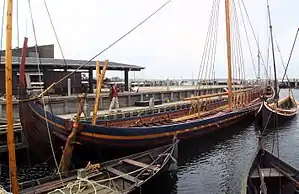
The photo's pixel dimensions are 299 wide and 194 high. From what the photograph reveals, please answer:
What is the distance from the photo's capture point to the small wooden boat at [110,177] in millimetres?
9258

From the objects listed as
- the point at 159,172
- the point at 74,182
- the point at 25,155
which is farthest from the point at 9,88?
the point at 25,155

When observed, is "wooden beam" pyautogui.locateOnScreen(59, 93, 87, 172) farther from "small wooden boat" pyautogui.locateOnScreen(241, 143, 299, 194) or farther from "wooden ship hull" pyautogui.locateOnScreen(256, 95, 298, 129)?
"wooden ship hull" pyautogui.locateOnScreen(256, 95, 298, 129)

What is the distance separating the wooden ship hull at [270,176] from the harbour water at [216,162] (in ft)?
7.59

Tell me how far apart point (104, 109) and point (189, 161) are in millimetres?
11238

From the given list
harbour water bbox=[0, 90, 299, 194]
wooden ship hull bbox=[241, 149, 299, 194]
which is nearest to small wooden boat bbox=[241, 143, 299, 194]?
wooden ship hull bbox=[241, 149, 299, 194]

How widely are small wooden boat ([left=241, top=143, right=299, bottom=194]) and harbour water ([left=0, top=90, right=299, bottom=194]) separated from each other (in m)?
2.31

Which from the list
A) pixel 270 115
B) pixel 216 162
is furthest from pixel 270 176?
pixel 270 115

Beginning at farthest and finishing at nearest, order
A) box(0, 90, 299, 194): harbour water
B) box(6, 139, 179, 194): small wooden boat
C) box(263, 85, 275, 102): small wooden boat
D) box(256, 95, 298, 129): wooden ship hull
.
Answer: box(263, 85, 275, 102): small wooden boat < box(256, 95, 298, 129): wooden ship hull < box(0, 90, 299, 194): harbour water < box(6, 139, 179, 194): small wooden boat

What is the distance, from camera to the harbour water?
12531mm

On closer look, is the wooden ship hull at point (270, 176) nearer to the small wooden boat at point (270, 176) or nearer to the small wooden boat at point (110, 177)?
the small wooden boat at point (270, 176)

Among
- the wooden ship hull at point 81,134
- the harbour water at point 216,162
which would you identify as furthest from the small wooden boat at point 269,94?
the wooden ship hull at point 81,134

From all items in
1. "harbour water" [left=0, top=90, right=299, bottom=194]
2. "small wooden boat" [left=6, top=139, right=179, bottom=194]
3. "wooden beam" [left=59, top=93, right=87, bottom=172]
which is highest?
"wooden beam" [left=59, top=93, right=87, bottom=172]

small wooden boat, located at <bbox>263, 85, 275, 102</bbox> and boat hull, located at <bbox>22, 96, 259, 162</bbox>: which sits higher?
small wooden boat, located at <bbox>263, 85, 275, 102</bbox>

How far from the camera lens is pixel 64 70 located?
95.1ft
